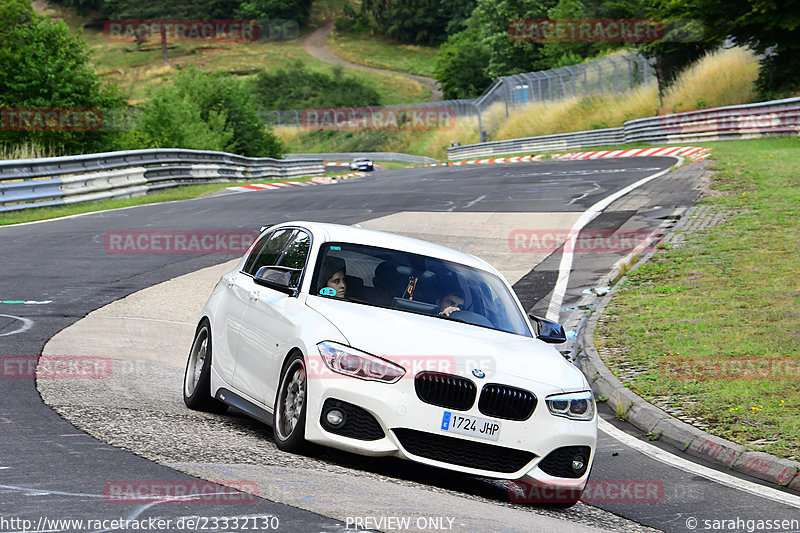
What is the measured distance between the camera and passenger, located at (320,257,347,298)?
7.49 m

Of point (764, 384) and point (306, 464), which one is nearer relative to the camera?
point (306, 464)

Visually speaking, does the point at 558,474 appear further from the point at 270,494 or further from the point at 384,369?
the point at 270,494

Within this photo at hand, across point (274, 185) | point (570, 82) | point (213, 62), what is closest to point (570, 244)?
point (274, 185)

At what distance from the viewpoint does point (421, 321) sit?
23.5 ft

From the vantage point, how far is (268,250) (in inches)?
342

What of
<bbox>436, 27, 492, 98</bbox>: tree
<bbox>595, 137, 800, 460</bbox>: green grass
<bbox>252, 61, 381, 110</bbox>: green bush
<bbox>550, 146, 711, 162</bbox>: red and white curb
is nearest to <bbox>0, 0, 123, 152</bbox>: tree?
<bbox>550, 146, 711, 162</bbox>: red and white curb

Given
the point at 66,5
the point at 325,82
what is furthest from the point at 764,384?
the point at 66,5

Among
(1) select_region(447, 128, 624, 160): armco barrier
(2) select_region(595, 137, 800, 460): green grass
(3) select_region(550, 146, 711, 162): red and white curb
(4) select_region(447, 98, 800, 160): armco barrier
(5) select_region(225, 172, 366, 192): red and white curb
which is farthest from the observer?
(1) select_region(447, 128, 624, 160): armco barrier

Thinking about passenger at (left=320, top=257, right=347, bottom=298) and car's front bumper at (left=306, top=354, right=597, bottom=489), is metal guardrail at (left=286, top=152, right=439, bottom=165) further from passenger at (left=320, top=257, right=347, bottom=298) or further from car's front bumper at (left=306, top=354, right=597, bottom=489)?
car's front bumper at (left=306, top=354, right=597, bottom=489)

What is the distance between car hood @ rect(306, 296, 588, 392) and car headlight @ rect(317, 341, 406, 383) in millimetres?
46

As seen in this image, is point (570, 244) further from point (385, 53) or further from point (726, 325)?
point (385, 53)

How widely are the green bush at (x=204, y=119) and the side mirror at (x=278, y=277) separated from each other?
3041cm

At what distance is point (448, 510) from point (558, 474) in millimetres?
1205

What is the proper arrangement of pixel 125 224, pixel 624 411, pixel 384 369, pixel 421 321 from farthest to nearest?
pixel 125 224 → pixel 624 411 → pixel 421 321 → pixel 384 369
